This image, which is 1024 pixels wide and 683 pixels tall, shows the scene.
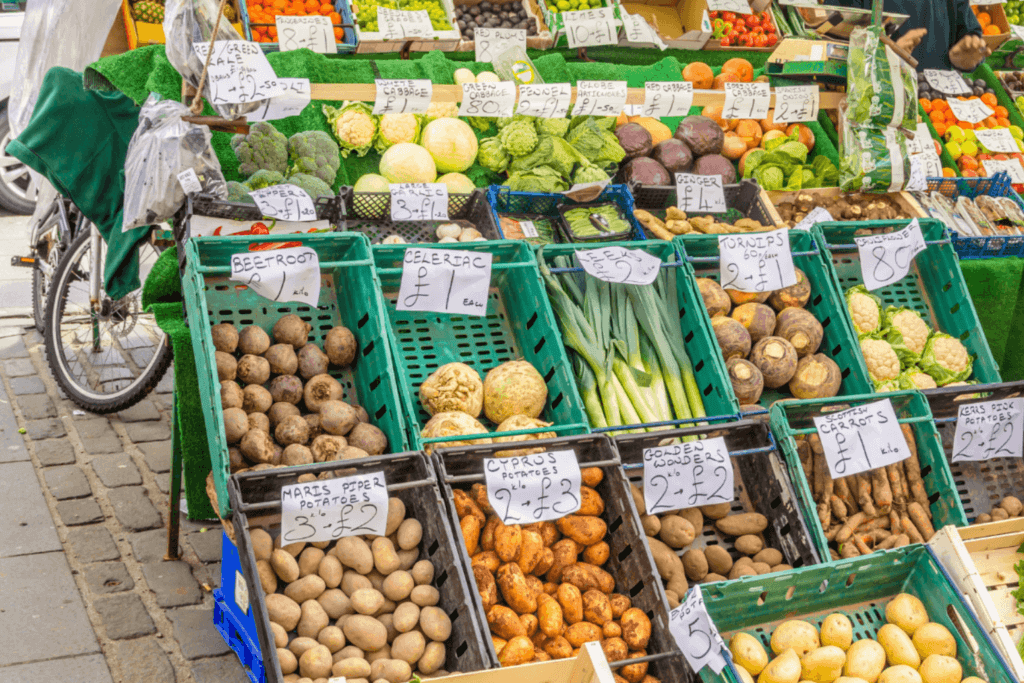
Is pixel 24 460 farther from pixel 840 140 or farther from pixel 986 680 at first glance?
pixel 840 140

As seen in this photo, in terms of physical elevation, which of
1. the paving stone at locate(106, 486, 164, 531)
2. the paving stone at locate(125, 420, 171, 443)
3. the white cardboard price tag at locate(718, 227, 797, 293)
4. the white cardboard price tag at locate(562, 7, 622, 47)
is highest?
the white cardboard price tag at locate(562, 7, 622, 47)

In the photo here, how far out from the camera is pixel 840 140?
441cm

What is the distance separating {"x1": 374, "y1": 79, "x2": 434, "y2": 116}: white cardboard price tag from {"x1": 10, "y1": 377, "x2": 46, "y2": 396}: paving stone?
8.24 feet

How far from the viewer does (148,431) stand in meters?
4.43

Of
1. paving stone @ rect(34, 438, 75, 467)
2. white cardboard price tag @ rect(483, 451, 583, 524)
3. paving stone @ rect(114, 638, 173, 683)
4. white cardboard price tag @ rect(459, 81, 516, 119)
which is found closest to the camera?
white cardboard price tag @ rect(483, 451, 583, 524)

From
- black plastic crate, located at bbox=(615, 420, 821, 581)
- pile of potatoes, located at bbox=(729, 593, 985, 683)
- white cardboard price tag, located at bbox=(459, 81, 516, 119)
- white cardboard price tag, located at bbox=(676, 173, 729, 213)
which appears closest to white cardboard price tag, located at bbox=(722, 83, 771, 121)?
white cardboard price tag, located at bbox=(676, 173, 729, 213)

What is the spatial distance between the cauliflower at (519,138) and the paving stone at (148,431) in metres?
2.28

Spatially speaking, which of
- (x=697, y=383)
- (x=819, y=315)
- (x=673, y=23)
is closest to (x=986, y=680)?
(x=697, y=383)

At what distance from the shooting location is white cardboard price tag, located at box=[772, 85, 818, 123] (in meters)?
4.44

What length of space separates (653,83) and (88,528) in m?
3.18

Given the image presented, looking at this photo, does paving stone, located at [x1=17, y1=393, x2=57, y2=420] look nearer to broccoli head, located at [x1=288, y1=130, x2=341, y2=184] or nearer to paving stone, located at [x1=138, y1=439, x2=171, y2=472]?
paving stone, located at [x1=138, y1=439, x2=171, y2=472]

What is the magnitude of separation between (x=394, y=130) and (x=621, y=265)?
1.65 m

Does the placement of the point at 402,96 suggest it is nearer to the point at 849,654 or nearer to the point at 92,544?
the point at 92,544

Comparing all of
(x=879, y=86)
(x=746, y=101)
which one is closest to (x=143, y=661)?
(x=746, y=101)
